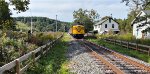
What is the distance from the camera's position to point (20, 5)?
124 feet

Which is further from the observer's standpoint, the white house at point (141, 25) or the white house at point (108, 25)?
the white house at point (108, 25)

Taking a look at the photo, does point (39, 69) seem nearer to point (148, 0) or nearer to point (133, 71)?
point (133, 71)

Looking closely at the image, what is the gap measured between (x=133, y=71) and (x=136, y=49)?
1398cm

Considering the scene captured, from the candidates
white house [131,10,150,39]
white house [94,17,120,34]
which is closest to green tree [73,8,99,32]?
white house [94,17,120,34]

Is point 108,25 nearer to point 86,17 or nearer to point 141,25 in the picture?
point 86,17

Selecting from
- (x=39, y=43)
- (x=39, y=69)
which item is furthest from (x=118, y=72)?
(x=39, y=43)

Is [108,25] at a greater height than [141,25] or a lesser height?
greater

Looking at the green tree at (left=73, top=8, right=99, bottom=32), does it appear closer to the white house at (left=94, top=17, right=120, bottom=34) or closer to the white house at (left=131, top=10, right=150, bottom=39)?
the white house at (left=94, top=17, right=120, bottom=34)

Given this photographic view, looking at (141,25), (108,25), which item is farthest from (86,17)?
(141,25)

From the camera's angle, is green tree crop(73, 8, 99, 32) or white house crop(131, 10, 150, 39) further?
green tree crop(73, 8, 99, 32)

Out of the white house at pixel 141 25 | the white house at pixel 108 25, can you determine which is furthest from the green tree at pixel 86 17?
the white house at pixel 141 25

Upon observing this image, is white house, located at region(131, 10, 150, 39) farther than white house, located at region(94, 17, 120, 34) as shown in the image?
No

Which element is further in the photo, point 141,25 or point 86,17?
point 86,17

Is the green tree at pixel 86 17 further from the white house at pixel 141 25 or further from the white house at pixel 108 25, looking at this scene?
the white house at pixel 141 25
